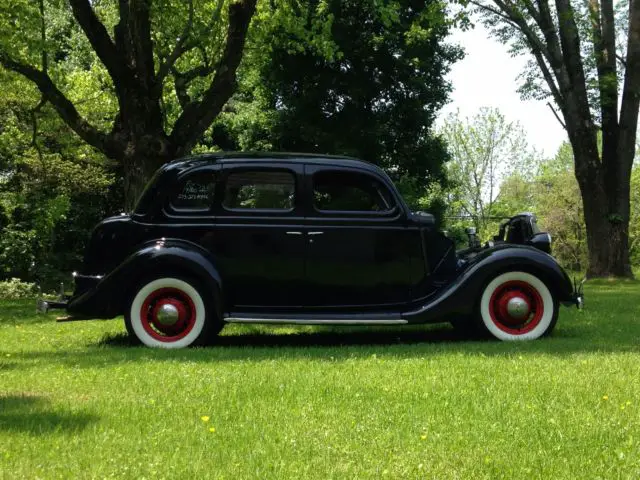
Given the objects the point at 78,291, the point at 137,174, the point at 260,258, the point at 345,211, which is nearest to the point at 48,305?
the point at 78,291

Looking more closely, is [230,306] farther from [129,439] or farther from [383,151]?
[383,151]

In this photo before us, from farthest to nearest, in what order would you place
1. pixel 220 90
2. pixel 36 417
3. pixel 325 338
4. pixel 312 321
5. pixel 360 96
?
pixel 360 96 < pixel 220 90 < pixel 325 338 < pixel 312 321 < pixel 36 417

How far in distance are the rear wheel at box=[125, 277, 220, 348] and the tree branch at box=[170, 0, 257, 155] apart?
206 inches

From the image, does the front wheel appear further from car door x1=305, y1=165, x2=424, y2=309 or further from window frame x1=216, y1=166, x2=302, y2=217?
window frame x1=216, y1=166, x2=302, y2=217

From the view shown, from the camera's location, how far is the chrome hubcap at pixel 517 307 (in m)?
7.14

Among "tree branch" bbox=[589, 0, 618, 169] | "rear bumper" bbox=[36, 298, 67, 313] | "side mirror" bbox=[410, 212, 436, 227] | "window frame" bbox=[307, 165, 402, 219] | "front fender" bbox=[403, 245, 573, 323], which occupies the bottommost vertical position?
"rear bumper" bbox=[36, 298, 67, 313]

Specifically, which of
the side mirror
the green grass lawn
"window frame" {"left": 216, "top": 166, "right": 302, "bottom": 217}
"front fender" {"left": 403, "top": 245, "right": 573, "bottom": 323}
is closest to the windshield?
"window frame" {"left": 216, "top": 166, "right": 302, "bottom": 217}

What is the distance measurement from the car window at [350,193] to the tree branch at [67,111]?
19.4ft

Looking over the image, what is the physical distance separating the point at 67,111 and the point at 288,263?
7742 mm

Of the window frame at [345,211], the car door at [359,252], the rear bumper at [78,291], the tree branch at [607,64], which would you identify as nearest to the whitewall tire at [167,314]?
the rear bumper at [78,291]

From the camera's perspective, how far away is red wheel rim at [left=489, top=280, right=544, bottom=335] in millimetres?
7176

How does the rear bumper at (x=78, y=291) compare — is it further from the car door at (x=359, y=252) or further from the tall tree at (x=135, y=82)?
the tall tree at (x=135, y=82)

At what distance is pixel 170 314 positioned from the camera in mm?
6918

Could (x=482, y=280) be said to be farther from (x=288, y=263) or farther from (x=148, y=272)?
(x=148, y=272)
